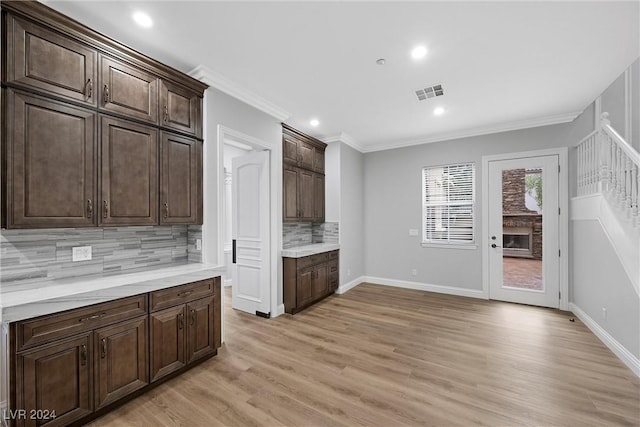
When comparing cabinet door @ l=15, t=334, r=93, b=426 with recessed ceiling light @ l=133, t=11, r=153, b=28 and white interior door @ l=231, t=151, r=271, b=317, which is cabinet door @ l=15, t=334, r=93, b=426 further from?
recessed ceiling light @ l=133, t=11, r=153, b=28

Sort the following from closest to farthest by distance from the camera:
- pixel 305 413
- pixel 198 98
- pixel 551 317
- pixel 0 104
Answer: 1. pixel 0 104
2. pixel 305 413
3. pixel 198 98
4. pixel 551 317

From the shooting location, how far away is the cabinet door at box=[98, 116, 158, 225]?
216 centimetres

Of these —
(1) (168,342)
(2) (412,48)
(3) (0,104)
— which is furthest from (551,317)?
(3) (0,104)

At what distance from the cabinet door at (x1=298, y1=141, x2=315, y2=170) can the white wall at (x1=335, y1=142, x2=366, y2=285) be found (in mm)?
625

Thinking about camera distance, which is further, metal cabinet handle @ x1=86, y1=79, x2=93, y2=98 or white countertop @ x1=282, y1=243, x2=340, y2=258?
white countertop @ x1=282, y1=243, x2=340, y2=258

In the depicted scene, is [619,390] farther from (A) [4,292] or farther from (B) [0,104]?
(B) [0,104]

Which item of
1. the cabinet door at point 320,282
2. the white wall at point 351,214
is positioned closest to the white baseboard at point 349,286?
the white wall at point 351,214

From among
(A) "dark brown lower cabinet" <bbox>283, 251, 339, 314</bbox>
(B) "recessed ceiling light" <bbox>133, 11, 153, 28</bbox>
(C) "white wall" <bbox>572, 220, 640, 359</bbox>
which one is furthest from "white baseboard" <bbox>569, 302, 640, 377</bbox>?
(B) "recessed ceiling light" <bbox>133, 11, 153, 28</bbox>

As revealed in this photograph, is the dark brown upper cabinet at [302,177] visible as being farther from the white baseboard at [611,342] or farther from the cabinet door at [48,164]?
the white baseboard at [611,342]

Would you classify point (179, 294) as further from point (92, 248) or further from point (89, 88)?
point (89, 88)

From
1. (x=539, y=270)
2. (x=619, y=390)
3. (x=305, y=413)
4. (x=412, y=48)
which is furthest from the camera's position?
(x=539, y=270)

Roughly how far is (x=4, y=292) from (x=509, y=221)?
19.2 feet

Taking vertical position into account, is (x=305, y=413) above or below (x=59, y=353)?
below

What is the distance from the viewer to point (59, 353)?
1.72m
